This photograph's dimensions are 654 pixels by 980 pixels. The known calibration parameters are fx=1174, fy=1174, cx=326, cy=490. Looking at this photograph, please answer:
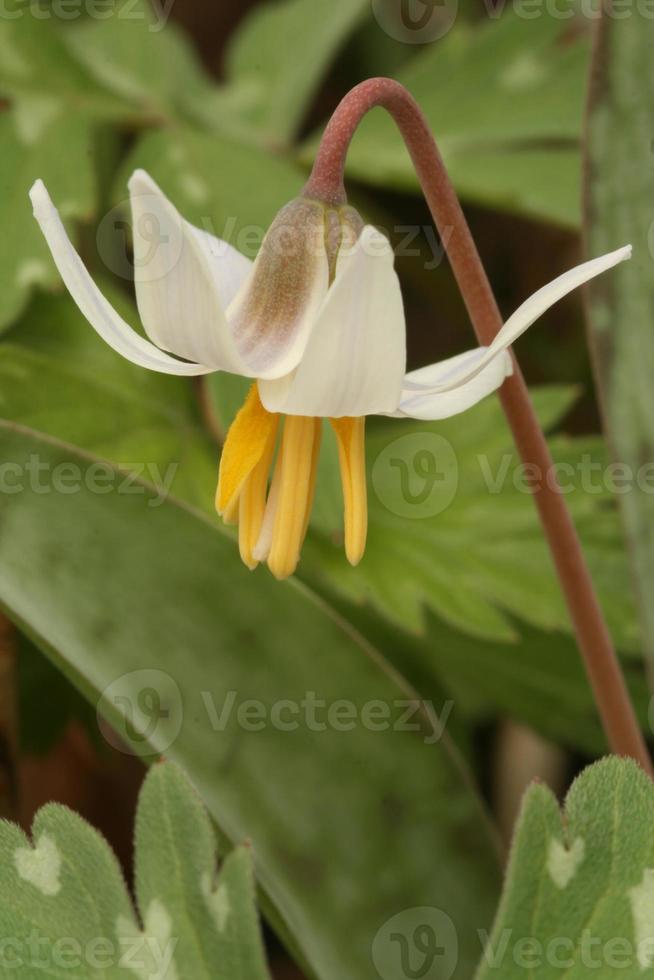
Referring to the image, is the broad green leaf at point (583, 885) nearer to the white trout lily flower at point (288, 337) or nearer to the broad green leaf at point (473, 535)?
the white trout lily flower at point (288, 337)

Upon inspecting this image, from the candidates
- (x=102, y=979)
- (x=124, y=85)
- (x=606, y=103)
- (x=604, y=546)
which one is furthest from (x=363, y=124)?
(x=102, y=979)

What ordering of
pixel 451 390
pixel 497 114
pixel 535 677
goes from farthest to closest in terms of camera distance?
pixel 497 114, pixel 535 677, pixel 451 390

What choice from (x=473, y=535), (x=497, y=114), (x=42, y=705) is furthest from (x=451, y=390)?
→ (x=497, y=114)

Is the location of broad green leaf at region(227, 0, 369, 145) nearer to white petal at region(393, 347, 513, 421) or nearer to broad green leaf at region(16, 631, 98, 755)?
broad green leaf at region(16, 631, 98, 755)

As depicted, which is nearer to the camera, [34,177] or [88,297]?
[88,297]

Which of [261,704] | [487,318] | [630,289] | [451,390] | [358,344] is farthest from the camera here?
[630,289]

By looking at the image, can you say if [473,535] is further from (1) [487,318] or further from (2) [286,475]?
(2) [286,475]

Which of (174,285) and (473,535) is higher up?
(473,535)

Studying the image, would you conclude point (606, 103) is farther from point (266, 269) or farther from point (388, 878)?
point (388, 878)
